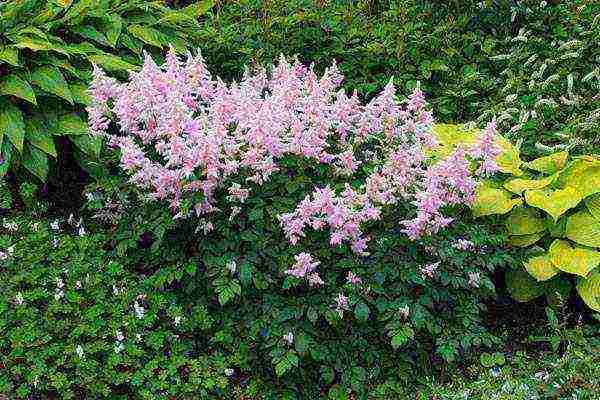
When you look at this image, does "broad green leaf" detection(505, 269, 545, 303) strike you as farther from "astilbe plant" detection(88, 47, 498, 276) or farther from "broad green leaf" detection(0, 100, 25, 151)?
"broad green leaf" detection(0, 100, 25, 151)

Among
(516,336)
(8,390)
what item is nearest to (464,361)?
(516,336)

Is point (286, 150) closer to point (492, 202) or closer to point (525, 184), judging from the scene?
point (492, 202)

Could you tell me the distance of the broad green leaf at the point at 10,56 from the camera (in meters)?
4.89

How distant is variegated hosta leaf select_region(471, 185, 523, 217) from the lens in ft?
14.9

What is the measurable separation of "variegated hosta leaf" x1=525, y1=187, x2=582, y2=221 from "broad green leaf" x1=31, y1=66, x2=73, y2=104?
2876 millimetres

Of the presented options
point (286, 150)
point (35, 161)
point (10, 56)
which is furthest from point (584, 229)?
point (10, 56)

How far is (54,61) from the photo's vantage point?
518 cm

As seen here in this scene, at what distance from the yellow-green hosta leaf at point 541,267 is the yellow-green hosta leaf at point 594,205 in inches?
14.4

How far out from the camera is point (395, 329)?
3963mm

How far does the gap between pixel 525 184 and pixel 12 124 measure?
10.3 feet

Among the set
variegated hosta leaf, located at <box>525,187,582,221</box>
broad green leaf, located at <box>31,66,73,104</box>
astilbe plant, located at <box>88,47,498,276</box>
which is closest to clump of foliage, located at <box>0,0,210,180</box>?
broad green leaf, located at <box>31,66,73,104</box>

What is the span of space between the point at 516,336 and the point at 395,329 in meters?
1.11

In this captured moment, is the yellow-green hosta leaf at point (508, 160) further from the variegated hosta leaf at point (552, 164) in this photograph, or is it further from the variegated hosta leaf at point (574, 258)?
the variegated hosta leaf at point (574, 258)

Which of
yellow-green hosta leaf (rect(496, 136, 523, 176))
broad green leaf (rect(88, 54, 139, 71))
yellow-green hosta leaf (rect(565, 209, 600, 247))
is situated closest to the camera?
yellow-green hosta leaf (rect(565, 209, 600, 247))
